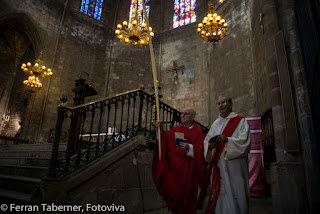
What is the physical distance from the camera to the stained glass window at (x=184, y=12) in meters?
15.7

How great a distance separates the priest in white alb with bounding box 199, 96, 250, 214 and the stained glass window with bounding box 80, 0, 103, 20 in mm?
16660

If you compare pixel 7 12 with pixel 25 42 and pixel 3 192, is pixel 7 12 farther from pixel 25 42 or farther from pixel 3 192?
pixel 3 192

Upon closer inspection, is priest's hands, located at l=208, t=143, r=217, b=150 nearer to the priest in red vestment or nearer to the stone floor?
the priest in red vestment

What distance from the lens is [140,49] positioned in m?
16.2

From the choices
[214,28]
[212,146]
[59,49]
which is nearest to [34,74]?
[59,49]

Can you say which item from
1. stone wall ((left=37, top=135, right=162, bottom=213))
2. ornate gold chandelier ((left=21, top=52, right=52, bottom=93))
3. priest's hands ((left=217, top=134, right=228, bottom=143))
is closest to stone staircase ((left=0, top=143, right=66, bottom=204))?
stone wall ((left=37, top=135, right=162, bottom=213))

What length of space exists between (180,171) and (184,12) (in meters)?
15.6

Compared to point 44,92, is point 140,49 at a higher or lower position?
higher

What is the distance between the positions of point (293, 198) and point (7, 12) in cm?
1564

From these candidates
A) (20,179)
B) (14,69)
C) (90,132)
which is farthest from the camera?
(14,69)

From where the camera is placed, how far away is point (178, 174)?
10.0 ft

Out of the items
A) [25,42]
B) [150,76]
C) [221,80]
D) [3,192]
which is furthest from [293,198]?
[25,42]

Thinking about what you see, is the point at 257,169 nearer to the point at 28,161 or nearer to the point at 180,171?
the point at 180,171

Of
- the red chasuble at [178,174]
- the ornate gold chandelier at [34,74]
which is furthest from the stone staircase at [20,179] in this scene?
the ornate gold chandelier at [34,74]
